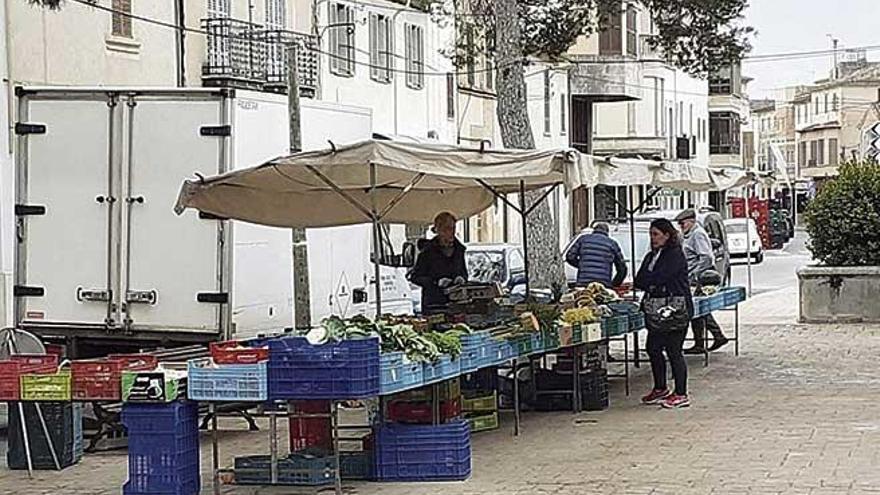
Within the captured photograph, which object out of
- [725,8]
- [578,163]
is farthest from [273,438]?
[725,8]

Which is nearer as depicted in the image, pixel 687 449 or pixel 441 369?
pixel 441 369

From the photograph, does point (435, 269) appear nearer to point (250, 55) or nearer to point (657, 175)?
point (657, 175)

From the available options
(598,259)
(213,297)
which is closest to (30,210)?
(213,297)

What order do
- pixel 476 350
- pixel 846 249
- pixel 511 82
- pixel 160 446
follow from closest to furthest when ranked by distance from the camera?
pixel 160 446, pixel 476 350, pixel 511 82, pixel 846 249

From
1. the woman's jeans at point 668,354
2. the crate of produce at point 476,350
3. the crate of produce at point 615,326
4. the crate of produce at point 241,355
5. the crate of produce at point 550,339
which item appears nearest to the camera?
the crate of produce at point 241,355

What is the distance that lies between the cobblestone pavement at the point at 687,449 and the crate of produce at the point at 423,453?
0.15 m

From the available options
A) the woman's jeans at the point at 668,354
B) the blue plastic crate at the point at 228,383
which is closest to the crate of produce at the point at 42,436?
the blue plastic crate at the point at 228,383

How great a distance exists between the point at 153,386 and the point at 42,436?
248 centimetres

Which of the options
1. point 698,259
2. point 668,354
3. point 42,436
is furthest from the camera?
point 698,259

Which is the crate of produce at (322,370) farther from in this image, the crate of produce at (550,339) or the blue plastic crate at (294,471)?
the crate of produce at (550,339)

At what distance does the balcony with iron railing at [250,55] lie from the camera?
102 ft

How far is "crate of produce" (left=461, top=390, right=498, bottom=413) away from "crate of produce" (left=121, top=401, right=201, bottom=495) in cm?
375

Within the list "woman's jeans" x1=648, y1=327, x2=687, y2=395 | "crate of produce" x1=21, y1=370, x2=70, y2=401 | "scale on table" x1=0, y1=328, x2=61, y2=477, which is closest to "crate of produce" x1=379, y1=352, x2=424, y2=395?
"crate of produce" x1=21, y1=370, x2=70, y2=401

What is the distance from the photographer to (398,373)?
1130cm
